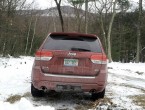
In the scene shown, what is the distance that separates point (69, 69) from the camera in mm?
8430

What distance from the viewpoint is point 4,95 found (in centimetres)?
939

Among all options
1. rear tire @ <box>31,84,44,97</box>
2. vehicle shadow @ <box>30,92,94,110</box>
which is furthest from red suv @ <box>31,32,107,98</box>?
rear tire @ <box>31,84,44,97</box>

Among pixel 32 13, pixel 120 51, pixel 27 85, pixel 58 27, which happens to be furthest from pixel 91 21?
pixel 27 85

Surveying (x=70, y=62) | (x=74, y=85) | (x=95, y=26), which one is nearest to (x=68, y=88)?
(x=74, y=85)

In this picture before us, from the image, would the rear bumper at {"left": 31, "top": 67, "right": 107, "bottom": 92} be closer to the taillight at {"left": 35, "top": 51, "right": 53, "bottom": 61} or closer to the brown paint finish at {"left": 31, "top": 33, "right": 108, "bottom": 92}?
the brown paint finish at {"left": 31, "top": 33, "right": 108, "bottom": 92}

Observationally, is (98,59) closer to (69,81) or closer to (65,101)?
(69,81)

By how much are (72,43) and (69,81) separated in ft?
3.49

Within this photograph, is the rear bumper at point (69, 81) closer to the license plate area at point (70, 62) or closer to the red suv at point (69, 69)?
the red suv at point (69, 69)

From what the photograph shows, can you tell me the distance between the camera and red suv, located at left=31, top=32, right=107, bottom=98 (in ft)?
27.6

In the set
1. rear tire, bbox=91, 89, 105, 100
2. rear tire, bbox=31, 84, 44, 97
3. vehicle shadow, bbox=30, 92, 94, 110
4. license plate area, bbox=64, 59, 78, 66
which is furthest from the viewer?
rear tire, bbox=31, 84, 44, 97

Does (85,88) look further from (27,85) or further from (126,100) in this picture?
(27,85)

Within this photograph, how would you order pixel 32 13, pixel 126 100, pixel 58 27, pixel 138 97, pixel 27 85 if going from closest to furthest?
pixel 126 100
pixel 138 97
pixel 27 85
pixel 32 13
pixel 58 27

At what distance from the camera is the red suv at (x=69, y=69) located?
8406 mm

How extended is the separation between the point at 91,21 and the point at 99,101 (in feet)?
187
